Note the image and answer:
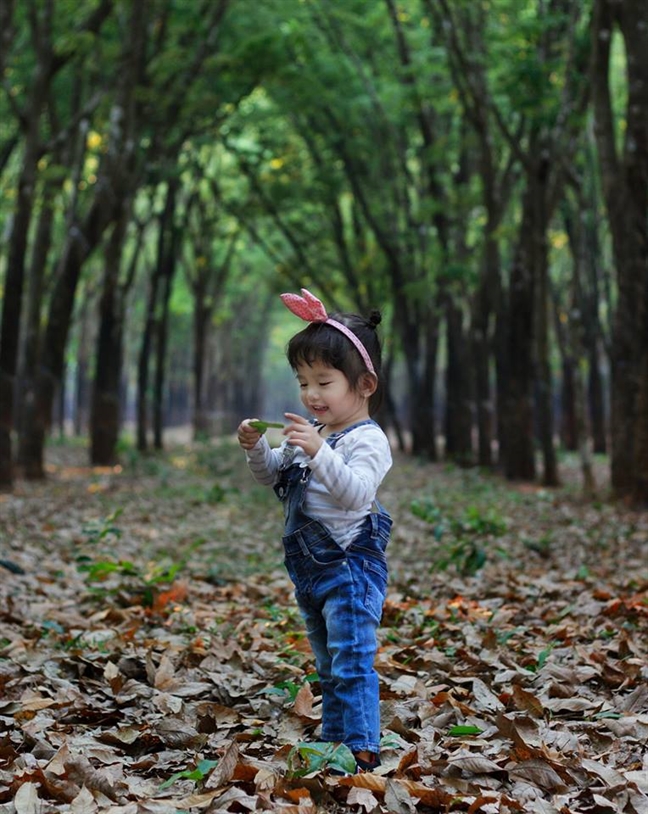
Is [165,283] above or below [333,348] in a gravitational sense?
above

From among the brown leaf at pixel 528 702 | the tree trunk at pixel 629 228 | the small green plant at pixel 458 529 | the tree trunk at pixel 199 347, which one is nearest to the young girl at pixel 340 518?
the brown leaf at pixel 528 702

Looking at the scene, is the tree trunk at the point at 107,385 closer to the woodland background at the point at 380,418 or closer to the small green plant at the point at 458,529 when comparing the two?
the woodland background at the point at 380,418

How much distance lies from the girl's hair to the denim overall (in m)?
0.24

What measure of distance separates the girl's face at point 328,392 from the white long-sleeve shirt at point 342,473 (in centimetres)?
9

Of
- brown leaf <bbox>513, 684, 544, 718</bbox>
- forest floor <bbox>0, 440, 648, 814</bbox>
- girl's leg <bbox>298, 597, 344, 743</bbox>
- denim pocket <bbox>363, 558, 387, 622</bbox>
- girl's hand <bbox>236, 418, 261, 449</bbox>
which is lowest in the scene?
forest floor <bbox>0, 440, 648, 814</bbox>

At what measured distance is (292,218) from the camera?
85.1 feet

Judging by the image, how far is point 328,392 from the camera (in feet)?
11.7

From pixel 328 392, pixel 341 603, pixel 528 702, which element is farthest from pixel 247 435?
pixel 528 702

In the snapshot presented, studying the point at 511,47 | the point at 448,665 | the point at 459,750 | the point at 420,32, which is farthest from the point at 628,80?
the point at 459,750

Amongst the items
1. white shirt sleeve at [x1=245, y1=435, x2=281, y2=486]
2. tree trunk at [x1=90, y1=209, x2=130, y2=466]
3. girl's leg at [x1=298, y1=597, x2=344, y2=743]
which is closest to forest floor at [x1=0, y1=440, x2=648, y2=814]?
girl's leg at [x1=298, y1=597, x2=344, y2=743]

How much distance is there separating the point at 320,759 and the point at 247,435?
1174 millimetres

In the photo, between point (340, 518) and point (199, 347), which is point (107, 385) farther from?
point (340, 518)

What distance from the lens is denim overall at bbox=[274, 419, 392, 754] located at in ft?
11.3

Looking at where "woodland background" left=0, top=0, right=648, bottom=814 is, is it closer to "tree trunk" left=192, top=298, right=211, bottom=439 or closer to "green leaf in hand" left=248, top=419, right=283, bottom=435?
"tree trunk" left=192, top=298, right=211, bottom=439
